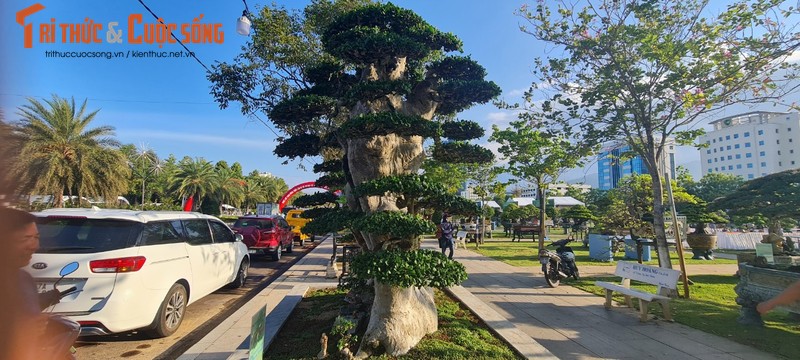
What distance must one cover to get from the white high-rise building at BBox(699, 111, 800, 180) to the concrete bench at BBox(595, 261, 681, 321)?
87.0 meters

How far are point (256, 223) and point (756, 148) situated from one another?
10830 cm

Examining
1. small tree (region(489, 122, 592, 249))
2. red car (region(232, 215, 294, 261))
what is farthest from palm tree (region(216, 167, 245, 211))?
small tree (region(489, 122, 592, 249))

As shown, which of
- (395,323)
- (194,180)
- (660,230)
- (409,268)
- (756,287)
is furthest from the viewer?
(194,180)

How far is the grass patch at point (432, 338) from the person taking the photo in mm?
3953

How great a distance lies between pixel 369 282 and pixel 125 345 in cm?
303

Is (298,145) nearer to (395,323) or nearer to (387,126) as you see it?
(387,126)

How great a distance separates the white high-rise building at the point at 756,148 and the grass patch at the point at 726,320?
85106 mm

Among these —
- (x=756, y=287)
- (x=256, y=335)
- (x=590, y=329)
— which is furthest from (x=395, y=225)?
(x=756, y=287)

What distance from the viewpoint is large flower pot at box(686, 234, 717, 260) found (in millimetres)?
12805

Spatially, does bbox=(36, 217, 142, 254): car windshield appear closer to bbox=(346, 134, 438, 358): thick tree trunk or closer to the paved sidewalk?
bbox=(346, 134, 438, 358): thick tree trunk

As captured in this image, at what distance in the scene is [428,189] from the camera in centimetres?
382

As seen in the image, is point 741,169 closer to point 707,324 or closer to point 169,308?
point 707,324

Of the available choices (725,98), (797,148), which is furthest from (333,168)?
(797,148)

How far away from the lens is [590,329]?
5.30m
